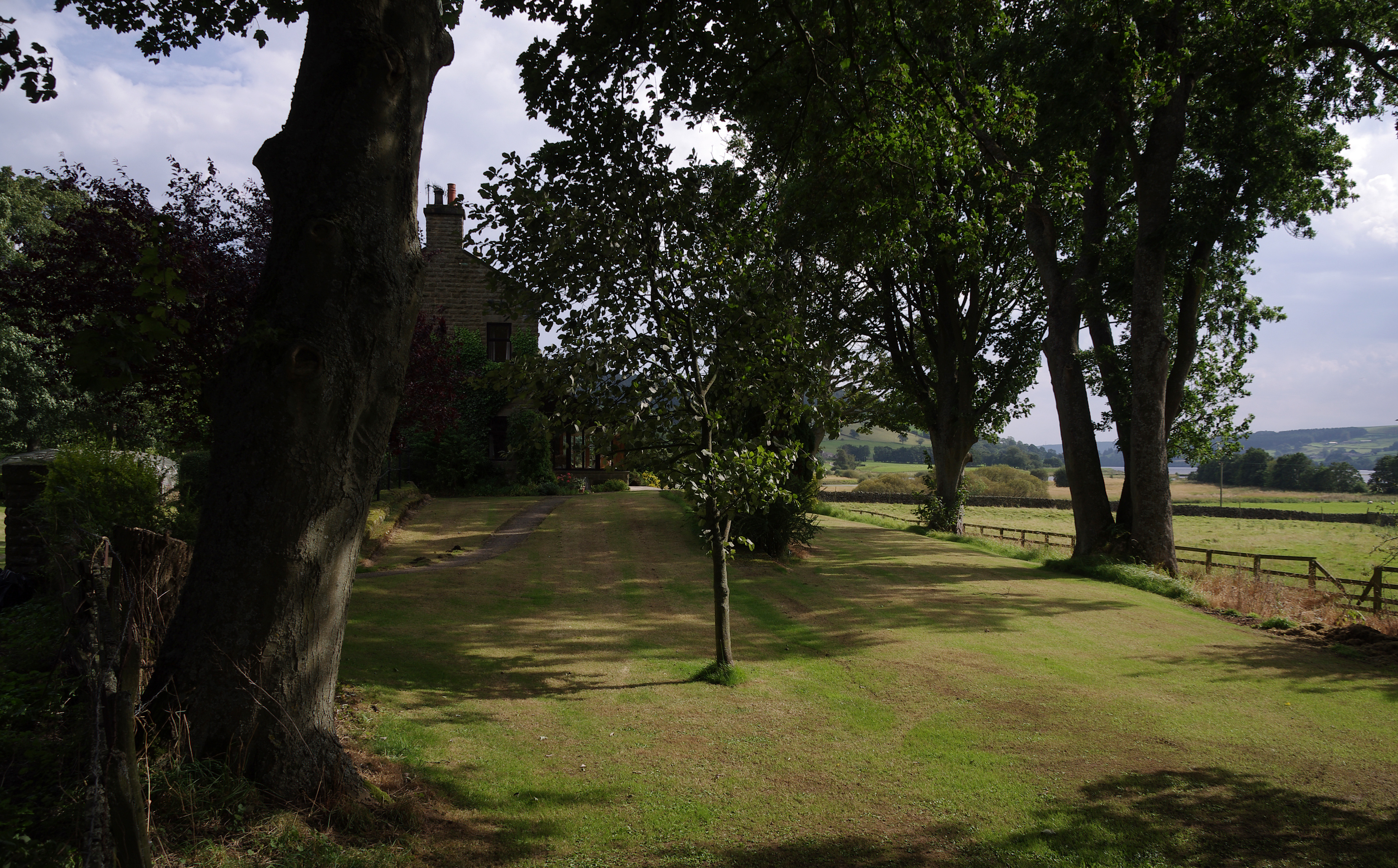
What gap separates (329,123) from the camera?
4.42 metres

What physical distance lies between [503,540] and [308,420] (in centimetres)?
1283

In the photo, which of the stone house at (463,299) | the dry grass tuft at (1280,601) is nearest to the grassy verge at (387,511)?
the stone house at (463,299)

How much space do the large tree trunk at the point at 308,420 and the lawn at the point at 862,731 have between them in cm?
125

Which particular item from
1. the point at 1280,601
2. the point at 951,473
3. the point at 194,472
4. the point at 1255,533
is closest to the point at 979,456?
the point at 1255,533

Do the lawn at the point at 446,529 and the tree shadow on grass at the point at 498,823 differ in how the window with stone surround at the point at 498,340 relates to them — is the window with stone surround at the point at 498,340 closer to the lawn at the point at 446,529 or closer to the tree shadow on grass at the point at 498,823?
the lawn at the point at 446,529

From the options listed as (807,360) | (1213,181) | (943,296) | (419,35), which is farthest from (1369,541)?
(419,35)

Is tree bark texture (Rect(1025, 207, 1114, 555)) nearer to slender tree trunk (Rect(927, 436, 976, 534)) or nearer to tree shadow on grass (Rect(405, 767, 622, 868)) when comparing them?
slender tree trunk (Rect(927, 436, 976, 534))

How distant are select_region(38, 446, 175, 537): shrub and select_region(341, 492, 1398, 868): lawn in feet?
8.71

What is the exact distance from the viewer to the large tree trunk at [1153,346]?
16.1 metres

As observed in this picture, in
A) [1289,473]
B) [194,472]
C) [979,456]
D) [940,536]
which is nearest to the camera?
[194,472]

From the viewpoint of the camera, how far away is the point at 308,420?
4215mm

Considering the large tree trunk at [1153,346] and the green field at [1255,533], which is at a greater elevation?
the large tree trunk at [1153,346]

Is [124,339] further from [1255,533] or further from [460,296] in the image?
[1255,533]

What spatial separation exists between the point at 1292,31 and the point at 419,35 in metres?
15.8
